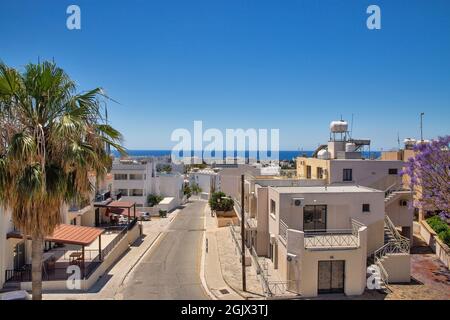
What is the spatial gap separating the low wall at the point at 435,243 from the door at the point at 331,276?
10.2 meters

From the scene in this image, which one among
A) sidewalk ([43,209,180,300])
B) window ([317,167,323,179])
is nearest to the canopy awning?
sidewalk ([43,209,180,300])

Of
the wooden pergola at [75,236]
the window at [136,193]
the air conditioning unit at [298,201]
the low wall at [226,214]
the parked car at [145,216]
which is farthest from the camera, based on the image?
the window at [136,193]

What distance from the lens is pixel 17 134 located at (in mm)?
7328

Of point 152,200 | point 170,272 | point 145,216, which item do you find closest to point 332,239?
point 170,272

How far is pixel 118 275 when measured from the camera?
65.4 feet

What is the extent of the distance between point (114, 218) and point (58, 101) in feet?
96.5

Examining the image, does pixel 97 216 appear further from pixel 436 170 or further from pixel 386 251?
pixel 436 170

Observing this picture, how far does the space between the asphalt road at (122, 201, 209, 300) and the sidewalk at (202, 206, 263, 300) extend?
743mm

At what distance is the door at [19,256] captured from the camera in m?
18.2

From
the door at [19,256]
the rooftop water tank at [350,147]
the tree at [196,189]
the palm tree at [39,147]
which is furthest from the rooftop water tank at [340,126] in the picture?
the tree at [196,189]

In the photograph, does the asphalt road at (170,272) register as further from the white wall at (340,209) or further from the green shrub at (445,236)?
the green shrub at (445,236)

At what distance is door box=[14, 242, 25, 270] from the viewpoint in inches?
715

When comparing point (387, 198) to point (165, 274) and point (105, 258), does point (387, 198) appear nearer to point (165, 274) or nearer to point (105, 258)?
point (165, 274)
